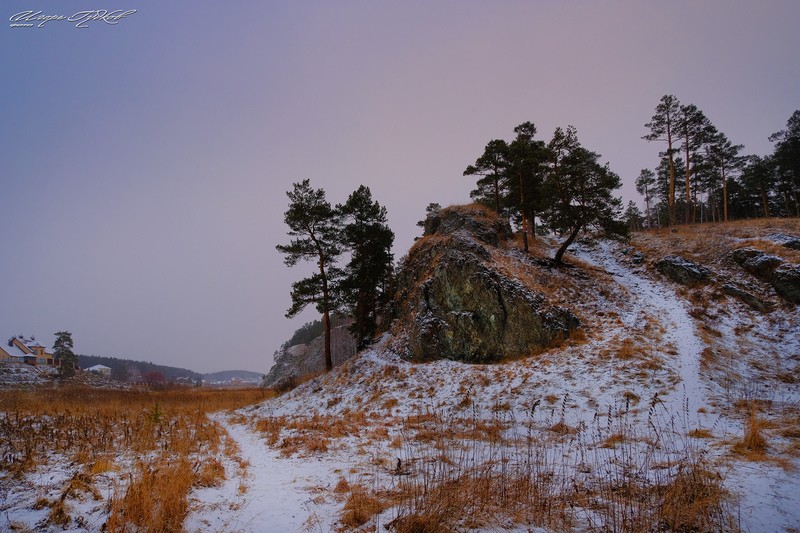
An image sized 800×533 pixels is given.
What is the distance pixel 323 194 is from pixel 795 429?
981 inches

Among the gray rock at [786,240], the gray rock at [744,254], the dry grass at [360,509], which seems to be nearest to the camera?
the dry grass at [360,509]

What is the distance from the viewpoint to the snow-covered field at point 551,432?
4.80 meters

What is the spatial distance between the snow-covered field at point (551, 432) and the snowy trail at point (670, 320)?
9cm

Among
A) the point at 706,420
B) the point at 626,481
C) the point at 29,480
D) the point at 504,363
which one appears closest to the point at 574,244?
the point at 504,363

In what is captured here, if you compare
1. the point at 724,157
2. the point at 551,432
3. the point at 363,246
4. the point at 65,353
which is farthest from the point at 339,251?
the point at 65,353

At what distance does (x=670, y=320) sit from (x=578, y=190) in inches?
420

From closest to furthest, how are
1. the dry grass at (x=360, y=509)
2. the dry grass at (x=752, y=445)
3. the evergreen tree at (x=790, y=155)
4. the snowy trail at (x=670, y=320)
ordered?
the dry grass at (x=360, y=509) < the dry grass at (x=752, y=445) < the snowy trail at (x=670, y=320) < the evergreen tree at (x=790, y=155)

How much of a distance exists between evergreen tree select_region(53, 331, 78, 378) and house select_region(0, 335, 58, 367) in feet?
55.5

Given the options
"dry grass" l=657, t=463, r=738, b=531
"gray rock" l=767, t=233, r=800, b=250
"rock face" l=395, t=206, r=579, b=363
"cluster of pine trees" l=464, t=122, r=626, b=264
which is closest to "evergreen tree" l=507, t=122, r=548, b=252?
"cluster of pine trees" l=464, t=122, r=626, b=264

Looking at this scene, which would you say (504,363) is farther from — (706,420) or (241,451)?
Answer: (241,451)

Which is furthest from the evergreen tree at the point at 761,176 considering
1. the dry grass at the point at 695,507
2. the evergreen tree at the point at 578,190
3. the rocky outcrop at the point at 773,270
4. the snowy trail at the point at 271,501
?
the snowy trail at the point at 271,501

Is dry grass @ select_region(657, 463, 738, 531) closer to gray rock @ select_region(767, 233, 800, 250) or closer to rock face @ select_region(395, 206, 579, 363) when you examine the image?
rock face @ select_region(395, 206, 579, 363)

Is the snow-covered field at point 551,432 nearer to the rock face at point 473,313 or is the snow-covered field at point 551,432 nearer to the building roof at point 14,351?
the rock face at point 473,313

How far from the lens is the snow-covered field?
480 centimetres
